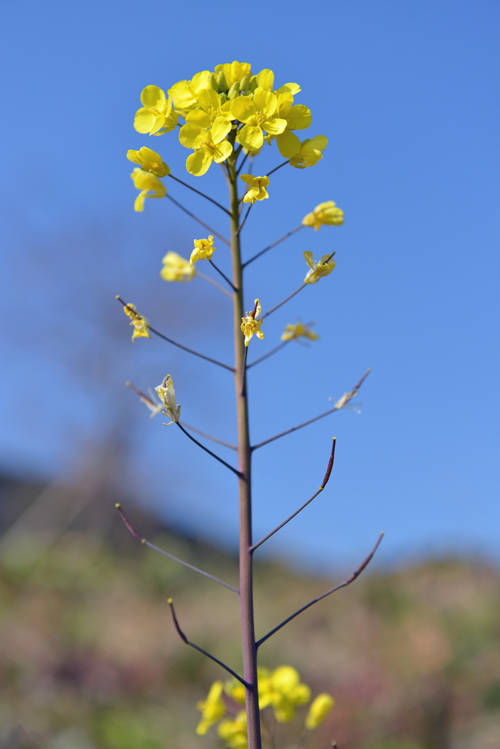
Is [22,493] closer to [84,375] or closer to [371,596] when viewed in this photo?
[84,375]

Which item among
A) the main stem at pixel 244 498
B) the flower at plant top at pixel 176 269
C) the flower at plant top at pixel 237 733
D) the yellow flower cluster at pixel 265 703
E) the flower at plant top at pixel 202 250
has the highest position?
the flower at plant top at pixel 176 269

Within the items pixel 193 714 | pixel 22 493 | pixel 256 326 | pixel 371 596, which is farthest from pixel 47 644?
pixel 22 493

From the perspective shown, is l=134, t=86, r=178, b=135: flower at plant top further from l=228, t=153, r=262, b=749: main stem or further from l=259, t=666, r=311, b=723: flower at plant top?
l=259, t=666, r=311, b=723: flower at plant top

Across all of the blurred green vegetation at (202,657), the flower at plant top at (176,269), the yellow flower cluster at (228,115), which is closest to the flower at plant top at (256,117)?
the yellow flower cluster at (228,115)

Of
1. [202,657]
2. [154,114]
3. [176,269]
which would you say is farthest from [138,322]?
[202,657]

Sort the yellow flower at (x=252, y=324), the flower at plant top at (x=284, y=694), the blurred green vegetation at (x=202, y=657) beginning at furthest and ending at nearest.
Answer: the blurred green vegetation at (x=202, y=657), the flower at plant top at (x=284, y=694), the yellow flower at (x=252, y=324)

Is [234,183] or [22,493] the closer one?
[234,183]

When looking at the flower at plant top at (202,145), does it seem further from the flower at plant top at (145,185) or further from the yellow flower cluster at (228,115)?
the flower at plant top at (145,185)

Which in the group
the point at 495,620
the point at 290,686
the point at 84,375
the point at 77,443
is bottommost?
the point at 290,686
